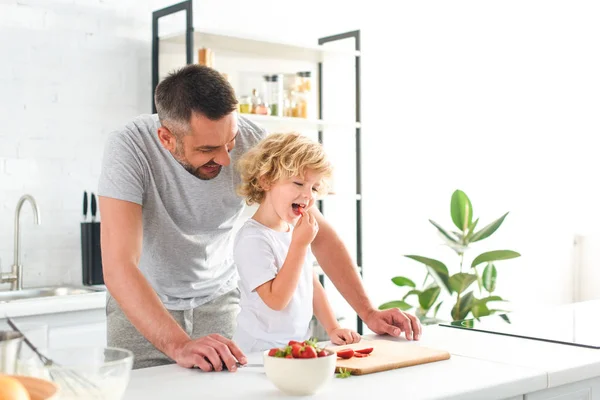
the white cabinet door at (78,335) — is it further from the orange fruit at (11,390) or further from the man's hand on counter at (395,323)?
the orange fruit at (11,390)

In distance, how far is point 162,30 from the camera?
3754mm

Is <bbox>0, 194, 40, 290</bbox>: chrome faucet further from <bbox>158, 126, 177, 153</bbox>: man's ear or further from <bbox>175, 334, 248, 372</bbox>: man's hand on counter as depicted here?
<bbox>175, 334, 248, 372</bbox>: man's hand on counter

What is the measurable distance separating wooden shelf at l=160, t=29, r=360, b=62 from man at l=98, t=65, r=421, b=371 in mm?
1368

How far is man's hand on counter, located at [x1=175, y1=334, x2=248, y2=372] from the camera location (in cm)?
158

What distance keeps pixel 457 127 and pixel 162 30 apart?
222 cm

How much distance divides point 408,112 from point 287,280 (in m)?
3.10

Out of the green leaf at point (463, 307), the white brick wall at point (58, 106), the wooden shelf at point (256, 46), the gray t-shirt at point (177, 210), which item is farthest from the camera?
the green leaf at point (463, 307)

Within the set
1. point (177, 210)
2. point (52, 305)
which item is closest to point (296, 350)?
point (177, 210)

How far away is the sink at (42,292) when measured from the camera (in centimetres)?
314

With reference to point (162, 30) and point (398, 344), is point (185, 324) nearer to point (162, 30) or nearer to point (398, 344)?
point (398, 344)

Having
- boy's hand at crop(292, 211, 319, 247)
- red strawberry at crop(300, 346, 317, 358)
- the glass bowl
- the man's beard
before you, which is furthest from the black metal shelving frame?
the glass bowl

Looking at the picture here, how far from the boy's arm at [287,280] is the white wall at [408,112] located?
1752 mm

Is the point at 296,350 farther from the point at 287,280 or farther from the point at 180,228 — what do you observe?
the point at 180,228

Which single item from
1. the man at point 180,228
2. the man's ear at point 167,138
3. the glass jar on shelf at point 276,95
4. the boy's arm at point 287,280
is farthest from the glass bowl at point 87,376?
the glass jar on shelf at point 276,95
